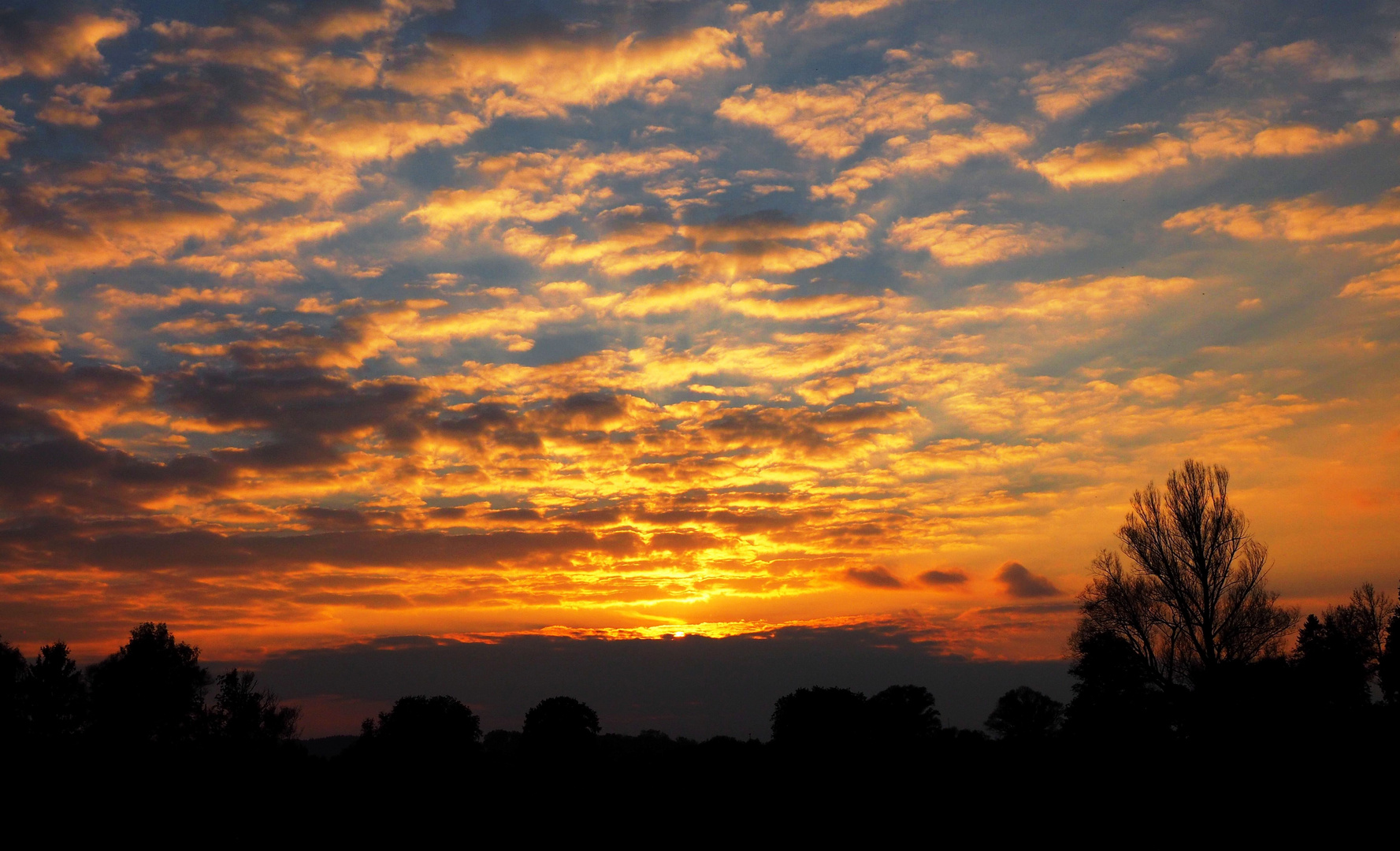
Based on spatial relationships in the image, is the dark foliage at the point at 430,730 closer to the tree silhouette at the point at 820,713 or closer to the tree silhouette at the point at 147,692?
the tree silhouette at the point at 147,692

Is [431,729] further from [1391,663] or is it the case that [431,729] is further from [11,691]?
[1391,663]

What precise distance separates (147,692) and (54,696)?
9.04 metres

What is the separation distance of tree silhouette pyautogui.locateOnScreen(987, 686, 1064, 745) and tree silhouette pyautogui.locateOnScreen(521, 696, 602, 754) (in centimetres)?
5763

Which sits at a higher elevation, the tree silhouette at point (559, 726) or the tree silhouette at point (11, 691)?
the tree silhouette at point (11, 691)

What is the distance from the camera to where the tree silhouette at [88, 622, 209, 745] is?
9794cm

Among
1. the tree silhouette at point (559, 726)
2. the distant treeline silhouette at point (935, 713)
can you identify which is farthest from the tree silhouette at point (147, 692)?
the tree silhouette at point (559, 726)

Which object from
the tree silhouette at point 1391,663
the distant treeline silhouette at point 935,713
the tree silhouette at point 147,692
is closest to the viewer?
the distant treeline silhouette at point 935,713

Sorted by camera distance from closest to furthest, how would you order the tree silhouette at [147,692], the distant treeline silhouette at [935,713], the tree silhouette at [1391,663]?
the distant treeline silhouette at [935,713], the tree silhouette at [1391,663], the tree silhouette at [147,692]

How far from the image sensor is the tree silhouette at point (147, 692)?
97938 millimetres

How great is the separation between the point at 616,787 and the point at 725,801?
7.63m

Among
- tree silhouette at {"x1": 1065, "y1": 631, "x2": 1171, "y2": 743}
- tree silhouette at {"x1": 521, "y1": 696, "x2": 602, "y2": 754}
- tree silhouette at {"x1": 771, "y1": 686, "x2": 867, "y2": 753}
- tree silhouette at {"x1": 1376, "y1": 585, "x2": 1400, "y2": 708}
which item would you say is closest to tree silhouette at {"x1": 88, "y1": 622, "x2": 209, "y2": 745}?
tree silhouette at {"x1": 521, "y1": 696, "x2": 602, "y2": 754}

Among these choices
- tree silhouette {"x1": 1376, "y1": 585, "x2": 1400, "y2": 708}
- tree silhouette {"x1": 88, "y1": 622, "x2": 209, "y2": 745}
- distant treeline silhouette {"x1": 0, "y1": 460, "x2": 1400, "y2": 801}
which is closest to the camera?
distant treeline silhouette {"x1": 0, "y1": 460, "x2": 1400, "y2": 801}

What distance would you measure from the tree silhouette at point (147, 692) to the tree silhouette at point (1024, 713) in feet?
347

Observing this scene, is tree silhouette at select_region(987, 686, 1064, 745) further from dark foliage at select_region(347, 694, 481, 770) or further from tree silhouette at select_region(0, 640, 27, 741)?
tree silhouette at select_region(0, 640, 27, 741)
